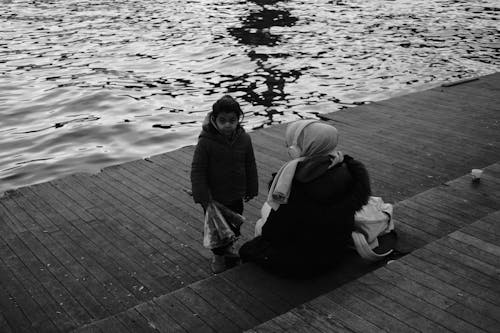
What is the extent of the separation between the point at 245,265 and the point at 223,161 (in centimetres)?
94

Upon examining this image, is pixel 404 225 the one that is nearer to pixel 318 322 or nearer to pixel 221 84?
pixel 318 322

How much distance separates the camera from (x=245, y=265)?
16.3 ft

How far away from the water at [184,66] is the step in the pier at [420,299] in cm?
733

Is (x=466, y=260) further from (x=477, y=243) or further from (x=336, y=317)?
(x=336, y=317)

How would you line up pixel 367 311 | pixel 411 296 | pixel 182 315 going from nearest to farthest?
1. pixel 367 311
2. pixel 411 296
3. pixel 182 315

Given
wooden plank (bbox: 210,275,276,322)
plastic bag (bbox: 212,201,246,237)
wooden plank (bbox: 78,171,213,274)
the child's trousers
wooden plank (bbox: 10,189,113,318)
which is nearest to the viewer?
wooden plank (bbox: 210,275,276,322)

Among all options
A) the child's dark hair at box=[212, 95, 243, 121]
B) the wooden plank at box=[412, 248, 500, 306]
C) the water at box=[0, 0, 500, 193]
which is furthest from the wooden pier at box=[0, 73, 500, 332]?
the water at box=[0, 0, 500, 193]

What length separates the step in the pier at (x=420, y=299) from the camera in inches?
145

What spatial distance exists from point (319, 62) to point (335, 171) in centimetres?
1368

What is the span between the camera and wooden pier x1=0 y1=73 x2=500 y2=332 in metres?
3.95

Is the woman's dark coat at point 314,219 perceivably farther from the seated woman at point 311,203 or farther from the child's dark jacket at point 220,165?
the child's dark jacket at point 220,165

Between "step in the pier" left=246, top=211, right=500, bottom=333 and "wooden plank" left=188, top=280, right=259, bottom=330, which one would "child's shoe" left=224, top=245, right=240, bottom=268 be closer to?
"wooden plank" left=188, top=280, right=259, bottom=330

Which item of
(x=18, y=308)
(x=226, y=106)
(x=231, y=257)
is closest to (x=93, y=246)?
(x=18, y=308)

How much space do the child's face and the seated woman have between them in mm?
520
